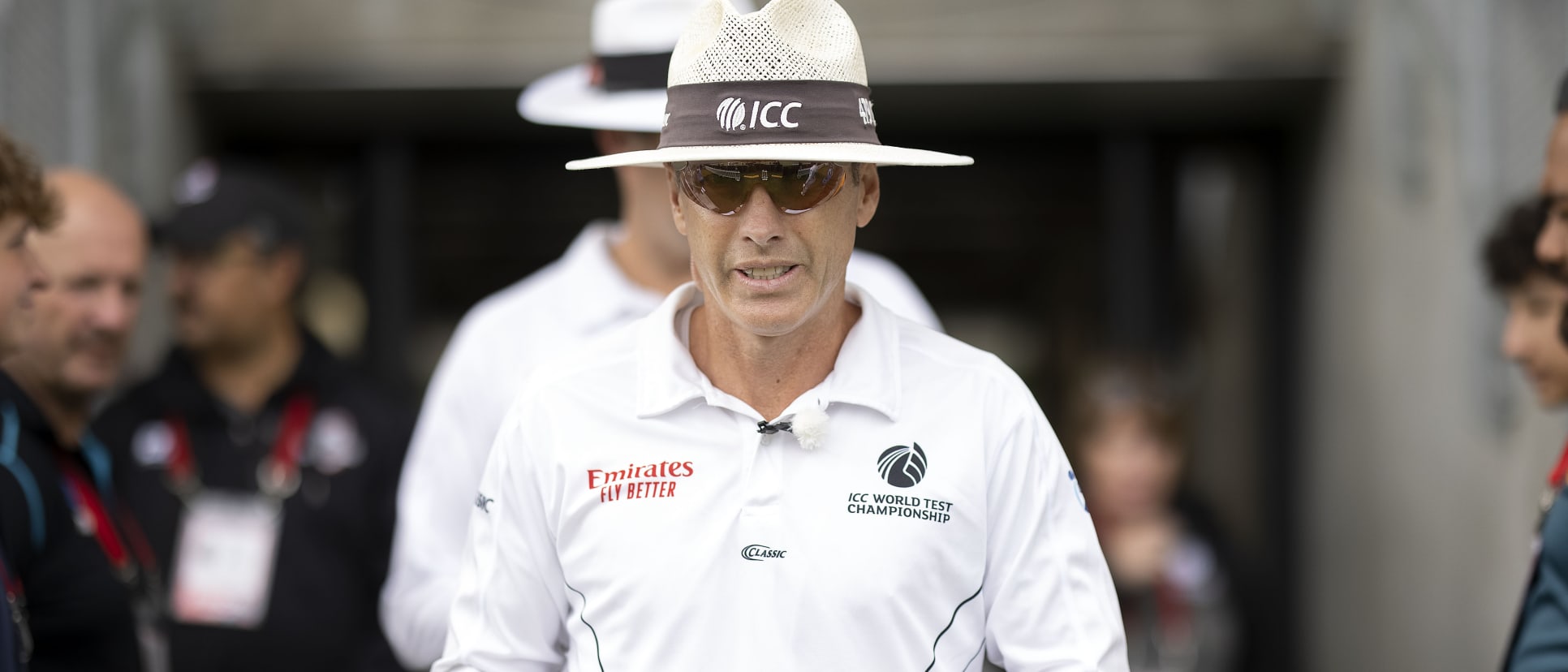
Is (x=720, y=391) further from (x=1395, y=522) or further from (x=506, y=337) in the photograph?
(x=1395, y=522)

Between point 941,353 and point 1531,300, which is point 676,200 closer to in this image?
A: point 941,353

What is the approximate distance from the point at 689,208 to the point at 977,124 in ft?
15.9

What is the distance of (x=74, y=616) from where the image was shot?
10.8ft

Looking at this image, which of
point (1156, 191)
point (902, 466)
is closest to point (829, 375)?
point (902, 466)

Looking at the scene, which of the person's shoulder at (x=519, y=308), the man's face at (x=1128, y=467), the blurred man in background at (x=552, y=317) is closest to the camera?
the blurred man in background at (x=552, y=317)

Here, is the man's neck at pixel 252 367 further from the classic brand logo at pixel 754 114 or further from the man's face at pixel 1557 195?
the man's face at pixel 1557 195

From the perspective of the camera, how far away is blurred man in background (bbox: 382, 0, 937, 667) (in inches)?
137

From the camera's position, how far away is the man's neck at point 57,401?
12.4 feet

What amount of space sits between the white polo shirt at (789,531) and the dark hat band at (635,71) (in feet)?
3.48

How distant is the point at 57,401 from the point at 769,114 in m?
2.33

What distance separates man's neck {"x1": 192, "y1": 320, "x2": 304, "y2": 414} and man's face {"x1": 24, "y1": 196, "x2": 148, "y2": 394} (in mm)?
622

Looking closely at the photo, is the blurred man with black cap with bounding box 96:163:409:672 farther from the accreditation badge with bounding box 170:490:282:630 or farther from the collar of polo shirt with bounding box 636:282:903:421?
the collar of polo shirt with bounding box 636:282:903:421

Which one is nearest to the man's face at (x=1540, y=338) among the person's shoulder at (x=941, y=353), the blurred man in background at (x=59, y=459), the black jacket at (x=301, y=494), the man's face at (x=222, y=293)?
the person's shoulder at (x=941, y=353)

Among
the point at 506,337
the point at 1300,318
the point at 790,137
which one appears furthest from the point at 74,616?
the point at 1300,318
